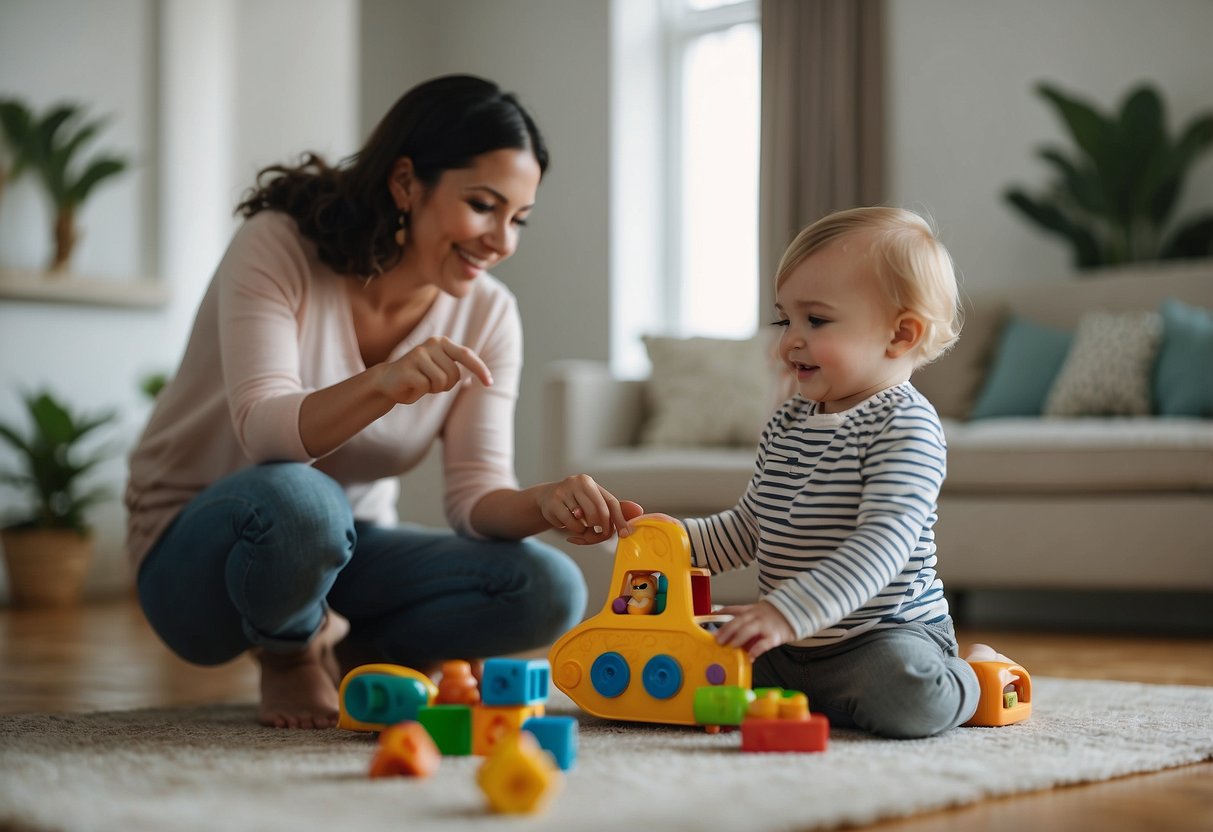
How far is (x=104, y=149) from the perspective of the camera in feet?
13.8

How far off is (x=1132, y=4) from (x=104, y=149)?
3.14 metres

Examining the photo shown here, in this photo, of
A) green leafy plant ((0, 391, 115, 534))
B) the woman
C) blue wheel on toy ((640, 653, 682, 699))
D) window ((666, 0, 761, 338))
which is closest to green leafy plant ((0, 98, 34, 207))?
green leafy plant ((0, 391, 115, 534))

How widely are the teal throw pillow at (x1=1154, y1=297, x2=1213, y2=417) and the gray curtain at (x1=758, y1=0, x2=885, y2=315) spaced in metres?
1.38

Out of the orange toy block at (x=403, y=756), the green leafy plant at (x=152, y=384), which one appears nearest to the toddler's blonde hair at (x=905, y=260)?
the orange toy block at (x=403, y=756)

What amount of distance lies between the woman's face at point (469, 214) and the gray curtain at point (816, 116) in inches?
106

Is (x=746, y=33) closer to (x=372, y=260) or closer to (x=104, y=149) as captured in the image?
(x=104, y=149)

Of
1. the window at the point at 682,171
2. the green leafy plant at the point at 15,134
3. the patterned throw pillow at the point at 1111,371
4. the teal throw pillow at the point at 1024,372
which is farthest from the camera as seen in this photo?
the window at the point at 682,171

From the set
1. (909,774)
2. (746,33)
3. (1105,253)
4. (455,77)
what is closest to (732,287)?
(746,33)

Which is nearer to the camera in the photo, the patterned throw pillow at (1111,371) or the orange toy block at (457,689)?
the orange toy block at (457,689)

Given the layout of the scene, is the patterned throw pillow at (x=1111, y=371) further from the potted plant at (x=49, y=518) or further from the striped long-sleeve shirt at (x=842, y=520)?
the potted plant at (x=49, y=518)

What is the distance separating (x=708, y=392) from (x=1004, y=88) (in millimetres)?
1490

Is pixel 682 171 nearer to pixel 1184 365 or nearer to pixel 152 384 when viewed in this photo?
pixel 152 384

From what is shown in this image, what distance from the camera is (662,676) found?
132 centimetres

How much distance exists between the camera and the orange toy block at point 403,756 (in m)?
1.07
